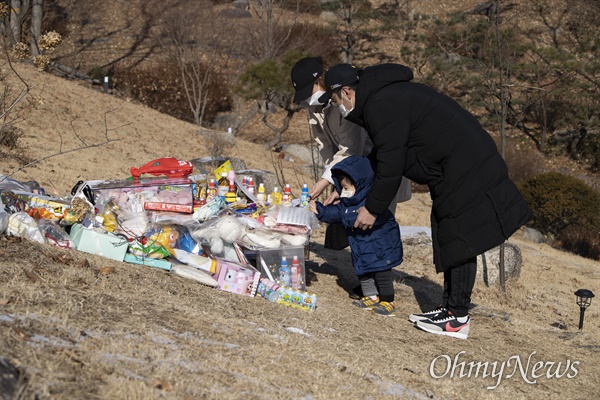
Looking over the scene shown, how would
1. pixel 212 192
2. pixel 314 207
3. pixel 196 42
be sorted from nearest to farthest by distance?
pixel 314 207 < pixel 212 192 < pixel 196 42

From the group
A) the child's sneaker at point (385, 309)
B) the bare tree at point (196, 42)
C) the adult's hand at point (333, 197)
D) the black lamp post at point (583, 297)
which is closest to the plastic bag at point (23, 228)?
the adult's hand at point (333, 197)

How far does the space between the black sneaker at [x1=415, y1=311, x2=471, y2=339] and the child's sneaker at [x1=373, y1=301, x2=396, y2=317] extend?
A: 0.30 metres

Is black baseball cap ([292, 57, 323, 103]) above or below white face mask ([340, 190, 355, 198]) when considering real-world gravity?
above

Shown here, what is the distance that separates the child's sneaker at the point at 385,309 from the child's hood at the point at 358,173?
2.44ft

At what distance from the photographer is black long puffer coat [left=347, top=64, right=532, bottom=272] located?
4.26m

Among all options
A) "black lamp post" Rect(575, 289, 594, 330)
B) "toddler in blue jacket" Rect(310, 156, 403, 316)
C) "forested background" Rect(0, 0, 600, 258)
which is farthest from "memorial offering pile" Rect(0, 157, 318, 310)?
"forested background" Rect(0, 0, 600, 258)

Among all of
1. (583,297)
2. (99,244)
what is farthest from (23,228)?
(583,297)

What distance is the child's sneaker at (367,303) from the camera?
16.3 feet

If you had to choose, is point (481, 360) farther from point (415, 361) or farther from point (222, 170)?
point (222, 170)

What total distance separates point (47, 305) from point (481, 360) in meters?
2.27

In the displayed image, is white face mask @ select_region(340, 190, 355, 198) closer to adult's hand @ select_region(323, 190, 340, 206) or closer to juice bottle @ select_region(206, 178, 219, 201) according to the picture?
adult's hand @ select_region(323, 190, 340, 206)

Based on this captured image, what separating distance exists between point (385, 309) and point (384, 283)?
166mm

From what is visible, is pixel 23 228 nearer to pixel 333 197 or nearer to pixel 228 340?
pixel 228 340

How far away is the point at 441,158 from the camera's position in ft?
14.3
